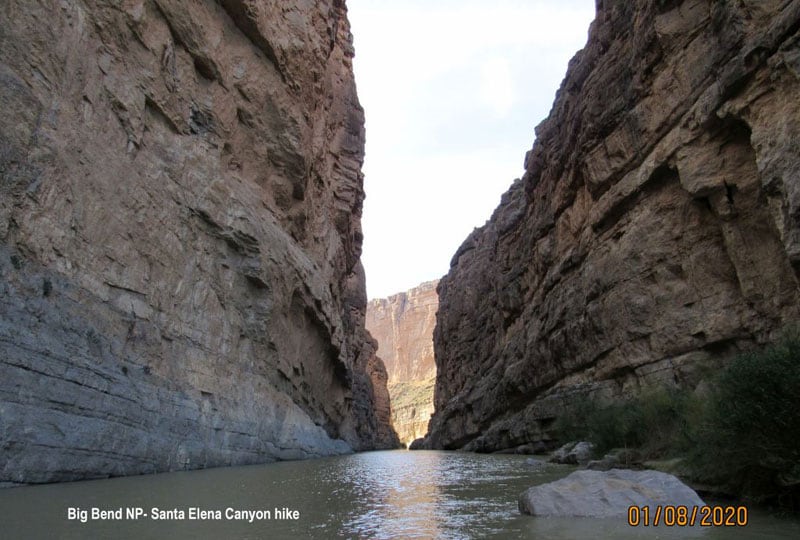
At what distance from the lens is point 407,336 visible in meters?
143

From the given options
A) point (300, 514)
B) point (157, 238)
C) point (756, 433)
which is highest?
point (157, 238)

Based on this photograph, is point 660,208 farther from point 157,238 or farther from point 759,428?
point 157,238

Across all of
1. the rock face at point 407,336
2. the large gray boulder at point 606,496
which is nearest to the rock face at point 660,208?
the large gray boulder at point 606,496

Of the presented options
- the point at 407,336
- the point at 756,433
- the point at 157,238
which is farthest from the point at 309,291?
the point at 407,336

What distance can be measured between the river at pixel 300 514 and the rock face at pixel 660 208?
8628mm

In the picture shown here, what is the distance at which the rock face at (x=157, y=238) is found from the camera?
364 inches

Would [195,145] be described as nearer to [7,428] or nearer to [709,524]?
[7,428]

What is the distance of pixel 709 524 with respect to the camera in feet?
16.1

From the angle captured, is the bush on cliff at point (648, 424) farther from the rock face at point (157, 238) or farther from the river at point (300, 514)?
the rock face at point (157, 238)

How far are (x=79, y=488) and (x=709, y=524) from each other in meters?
8.25

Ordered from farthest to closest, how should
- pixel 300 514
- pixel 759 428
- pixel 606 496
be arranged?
1. pixel 300 514
2. pixel 606 496
3. pixel 759 428

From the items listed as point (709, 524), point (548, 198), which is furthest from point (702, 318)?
point (548, 198)

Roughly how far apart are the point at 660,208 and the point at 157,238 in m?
15.7

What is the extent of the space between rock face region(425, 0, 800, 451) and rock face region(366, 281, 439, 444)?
86567mm
